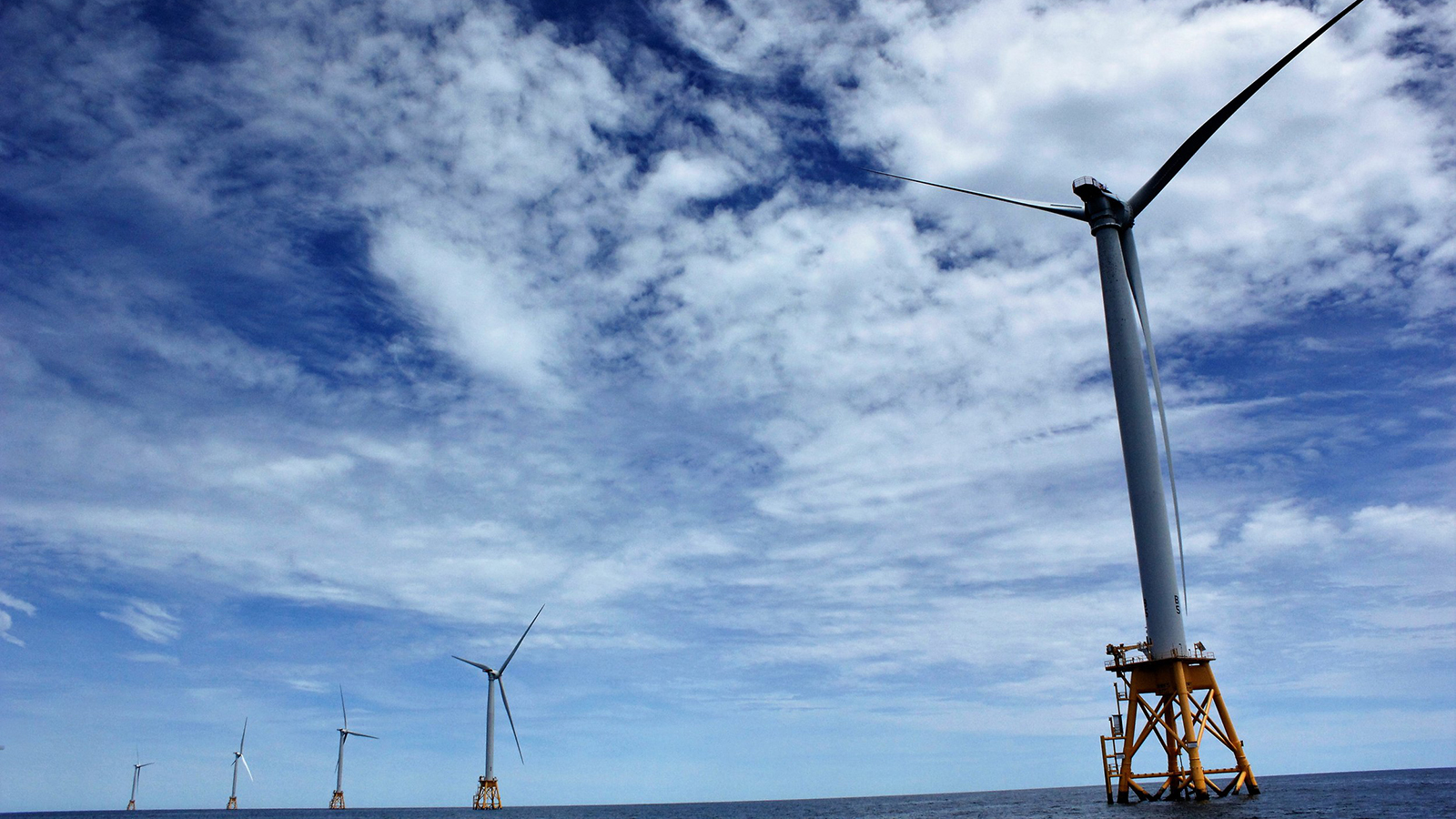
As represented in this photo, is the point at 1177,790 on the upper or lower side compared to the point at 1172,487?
lower

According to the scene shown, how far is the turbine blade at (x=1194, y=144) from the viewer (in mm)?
68912

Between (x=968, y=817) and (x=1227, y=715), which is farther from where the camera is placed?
(x=968, y=817)

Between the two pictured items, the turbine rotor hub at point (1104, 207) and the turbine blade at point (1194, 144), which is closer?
the turbine blade at point (1194, 144)

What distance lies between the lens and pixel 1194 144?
81.4 meters

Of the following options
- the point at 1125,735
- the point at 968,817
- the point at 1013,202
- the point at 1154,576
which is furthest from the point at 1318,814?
the point at 1013,202

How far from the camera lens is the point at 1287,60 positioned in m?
68.6

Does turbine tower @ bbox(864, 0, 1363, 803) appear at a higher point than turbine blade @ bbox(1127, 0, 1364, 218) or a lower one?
lower

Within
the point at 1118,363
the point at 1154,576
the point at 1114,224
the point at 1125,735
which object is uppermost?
the point at 1114,224

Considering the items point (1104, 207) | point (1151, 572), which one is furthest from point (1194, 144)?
point (1151, 572)

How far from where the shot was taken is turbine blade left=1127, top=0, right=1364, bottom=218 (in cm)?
6891

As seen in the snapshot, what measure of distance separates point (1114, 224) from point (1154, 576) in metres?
32.8

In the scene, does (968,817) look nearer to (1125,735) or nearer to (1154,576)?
(1125,735)

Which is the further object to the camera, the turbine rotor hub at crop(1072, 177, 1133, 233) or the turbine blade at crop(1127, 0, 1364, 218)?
the turbine rotor hub at crop(1072, 177, 1133, 233)

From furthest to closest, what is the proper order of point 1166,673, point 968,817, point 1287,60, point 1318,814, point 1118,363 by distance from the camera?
point 968,817 → point 1318,814 → point 1118,363 → point 1166,673 → point 1287,60
